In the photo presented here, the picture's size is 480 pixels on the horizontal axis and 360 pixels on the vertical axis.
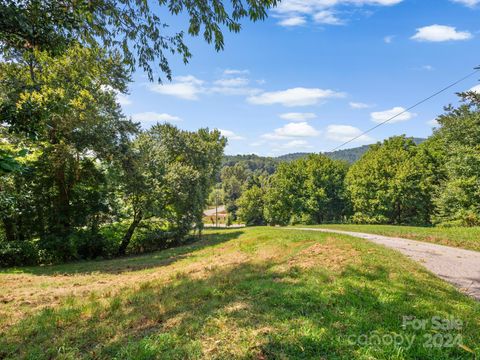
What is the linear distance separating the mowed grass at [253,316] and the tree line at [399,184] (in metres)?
25.9

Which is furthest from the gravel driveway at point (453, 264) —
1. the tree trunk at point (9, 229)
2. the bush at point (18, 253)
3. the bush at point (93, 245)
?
the tree trunk at point (9, 229)

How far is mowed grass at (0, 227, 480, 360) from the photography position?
3.66 metres

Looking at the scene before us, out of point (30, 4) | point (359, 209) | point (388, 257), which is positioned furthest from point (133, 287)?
point (359, 209)

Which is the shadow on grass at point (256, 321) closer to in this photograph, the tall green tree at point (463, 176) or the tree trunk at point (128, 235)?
the tree trunk at point (128, 235)

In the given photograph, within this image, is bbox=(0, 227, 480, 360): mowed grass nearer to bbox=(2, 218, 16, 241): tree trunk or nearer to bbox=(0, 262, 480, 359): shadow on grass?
bbox=(0, 262, 480, 359): shadow on grass

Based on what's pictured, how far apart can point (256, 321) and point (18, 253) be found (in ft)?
50.5

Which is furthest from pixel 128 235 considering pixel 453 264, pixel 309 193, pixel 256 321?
pixel 309 193

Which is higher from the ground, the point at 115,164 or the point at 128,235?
the point at 115,164

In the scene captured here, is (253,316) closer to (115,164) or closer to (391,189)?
(115,164)

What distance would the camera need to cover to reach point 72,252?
15641mm

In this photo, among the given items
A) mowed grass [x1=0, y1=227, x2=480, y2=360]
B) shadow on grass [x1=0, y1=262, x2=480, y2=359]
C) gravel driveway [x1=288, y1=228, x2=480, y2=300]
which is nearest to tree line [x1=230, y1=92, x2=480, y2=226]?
gravel driveway [x1=288, y1=228, x2=480, y2=300]

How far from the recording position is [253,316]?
459 cm

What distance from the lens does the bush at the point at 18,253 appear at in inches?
557

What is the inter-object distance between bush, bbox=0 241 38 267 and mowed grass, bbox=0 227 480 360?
787cm
